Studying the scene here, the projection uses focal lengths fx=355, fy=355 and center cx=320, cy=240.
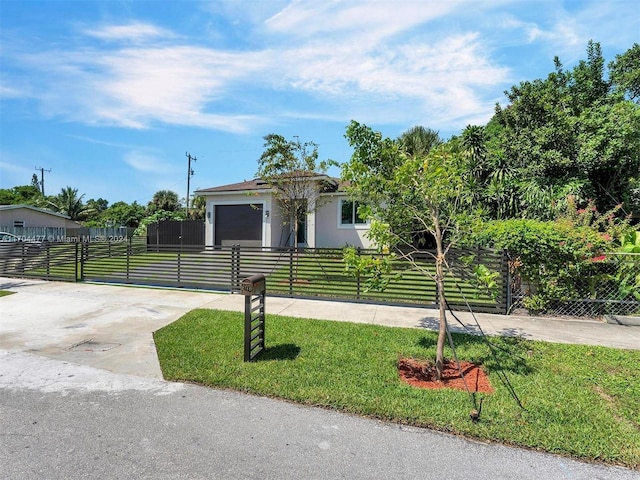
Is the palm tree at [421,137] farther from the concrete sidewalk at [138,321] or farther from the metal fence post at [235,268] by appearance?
the concrete sidewalk at [138,321]

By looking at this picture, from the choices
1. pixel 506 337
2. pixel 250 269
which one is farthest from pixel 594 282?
pixel 250 269

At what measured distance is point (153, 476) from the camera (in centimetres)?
244

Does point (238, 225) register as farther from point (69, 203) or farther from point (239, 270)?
point (69, 203)

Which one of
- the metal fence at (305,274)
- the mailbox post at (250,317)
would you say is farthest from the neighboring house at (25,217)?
the mailbox post at (250,317)

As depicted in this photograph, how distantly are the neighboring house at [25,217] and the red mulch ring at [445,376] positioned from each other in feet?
117

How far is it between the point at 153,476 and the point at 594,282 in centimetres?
760

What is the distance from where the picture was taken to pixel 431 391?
3.69 metres

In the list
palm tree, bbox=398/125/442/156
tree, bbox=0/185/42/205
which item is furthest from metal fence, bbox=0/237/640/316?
tree, bbox=0/185/42/205

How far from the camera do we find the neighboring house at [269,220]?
15.4m

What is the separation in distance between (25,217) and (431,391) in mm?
38404

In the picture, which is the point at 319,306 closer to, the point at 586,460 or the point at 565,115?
the point at 586,460

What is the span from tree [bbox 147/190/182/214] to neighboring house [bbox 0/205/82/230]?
27.0ft

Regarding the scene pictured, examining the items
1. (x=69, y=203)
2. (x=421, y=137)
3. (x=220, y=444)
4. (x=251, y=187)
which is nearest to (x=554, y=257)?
(x=220, y=444)

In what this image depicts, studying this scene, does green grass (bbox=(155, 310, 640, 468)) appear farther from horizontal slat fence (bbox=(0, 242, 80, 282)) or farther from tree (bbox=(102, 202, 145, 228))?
tree (bbox=(102, 202, 145, 228))
